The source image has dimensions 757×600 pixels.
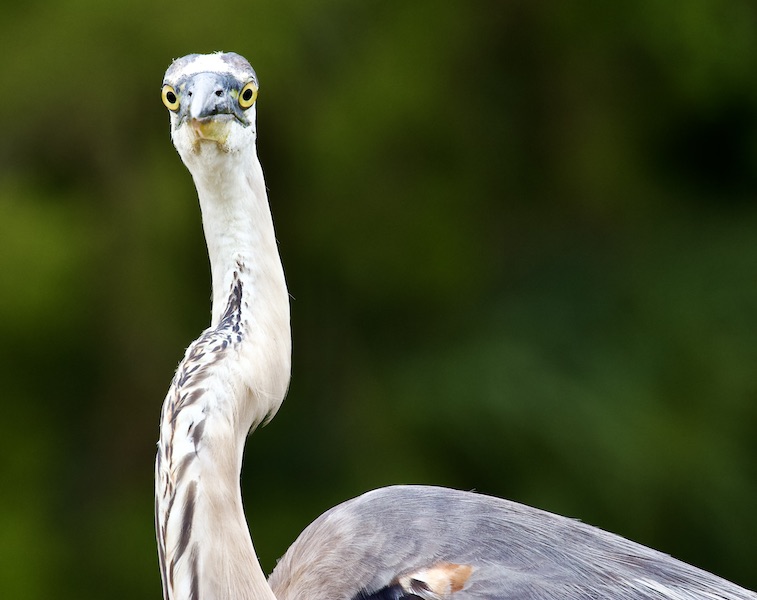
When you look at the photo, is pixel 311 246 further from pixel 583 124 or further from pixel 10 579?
pixel 10 579

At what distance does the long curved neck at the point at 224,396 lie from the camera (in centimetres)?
142

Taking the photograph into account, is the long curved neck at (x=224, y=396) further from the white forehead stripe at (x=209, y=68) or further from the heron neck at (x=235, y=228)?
the white forehead stripe at (x=209, y=68)

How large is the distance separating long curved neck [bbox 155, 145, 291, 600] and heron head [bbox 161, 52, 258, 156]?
29 mm

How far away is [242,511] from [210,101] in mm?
566

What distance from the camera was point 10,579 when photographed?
3473 millimetres

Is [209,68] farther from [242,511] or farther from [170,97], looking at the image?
[242,511]

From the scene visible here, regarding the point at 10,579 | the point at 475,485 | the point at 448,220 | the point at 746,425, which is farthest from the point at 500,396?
the point at 10,579

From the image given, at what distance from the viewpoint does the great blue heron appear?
1426mm

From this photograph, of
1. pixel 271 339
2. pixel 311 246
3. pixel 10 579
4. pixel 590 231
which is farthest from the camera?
pixel 590 231

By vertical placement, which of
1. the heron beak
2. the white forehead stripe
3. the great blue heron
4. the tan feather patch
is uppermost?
the white forehead stripe

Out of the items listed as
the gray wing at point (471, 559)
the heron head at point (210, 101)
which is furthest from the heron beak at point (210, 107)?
the gray wing at point (471, 559)

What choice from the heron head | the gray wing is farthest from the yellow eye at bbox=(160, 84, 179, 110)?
the gray wing

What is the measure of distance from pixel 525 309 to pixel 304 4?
129cm

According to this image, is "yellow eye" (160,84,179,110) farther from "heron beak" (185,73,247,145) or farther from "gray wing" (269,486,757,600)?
"gray wing" (269,486,757,600)
